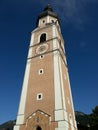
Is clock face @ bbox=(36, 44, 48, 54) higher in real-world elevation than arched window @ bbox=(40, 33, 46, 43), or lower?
lower

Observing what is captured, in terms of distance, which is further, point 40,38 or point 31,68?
point 40,38

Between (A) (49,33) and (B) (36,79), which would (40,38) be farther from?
(B) (36,79)

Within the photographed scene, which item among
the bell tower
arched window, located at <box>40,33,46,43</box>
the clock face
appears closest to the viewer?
the bell tower

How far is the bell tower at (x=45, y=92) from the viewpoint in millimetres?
18750

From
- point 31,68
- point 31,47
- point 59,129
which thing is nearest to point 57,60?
point 31,68

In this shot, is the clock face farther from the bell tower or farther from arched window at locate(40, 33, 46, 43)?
arched window at locate(40, 33, 46, 43)

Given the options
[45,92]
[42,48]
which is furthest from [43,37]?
[45,92]

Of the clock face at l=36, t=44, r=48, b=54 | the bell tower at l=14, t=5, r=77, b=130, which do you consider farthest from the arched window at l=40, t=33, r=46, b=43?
the clock face at l=36, t=44, r=48, b=54

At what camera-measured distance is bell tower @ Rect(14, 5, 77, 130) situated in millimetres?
18750

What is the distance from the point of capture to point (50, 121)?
60.2ft

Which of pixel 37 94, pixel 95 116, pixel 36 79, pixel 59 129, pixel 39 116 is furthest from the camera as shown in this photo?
pixel 95 116

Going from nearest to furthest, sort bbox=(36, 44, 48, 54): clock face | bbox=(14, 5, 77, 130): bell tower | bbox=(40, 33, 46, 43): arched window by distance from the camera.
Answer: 1. bbox=(14, 5, 77, 130): bell tower
2. bbox=(36, 44, 48, 54): clock face
3. bbox=(40, 33, 46, 43): arched window

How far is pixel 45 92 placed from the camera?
21.4m

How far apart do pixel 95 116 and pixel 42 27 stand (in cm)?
1908
